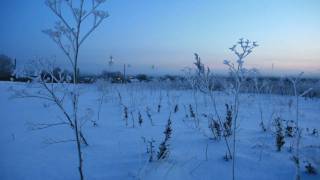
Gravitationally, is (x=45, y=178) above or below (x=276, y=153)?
below

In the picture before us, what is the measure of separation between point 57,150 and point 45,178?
1037mm

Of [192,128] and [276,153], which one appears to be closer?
[276,153]

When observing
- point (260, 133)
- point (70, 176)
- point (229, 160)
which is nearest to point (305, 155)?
point (229, 160)

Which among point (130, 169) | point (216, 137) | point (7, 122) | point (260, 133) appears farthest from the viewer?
point (7, 122)

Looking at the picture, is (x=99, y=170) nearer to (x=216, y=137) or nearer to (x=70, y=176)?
(x=70, y=176)

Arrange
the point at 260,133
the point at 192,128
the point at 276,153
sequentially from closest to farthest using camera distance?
the point at 276,153 < the point at 260,133 < the point at 192,128

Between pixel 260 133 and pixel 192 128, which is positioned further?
pixel 192 128

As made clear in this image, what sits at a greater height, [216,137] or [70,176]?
[216,137]

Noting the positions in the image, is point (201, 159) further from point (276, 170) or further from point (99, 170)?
point (99, 170)

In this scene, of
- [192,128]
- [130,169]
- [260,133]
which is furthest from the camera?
[192,128]

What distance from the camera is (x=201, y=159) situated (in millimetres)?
4074

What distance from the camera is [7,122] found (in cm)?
750

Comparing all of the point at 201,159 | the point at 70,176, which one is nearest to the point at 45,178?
the point at 70,176

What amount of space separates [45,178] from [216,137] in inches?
99.3
